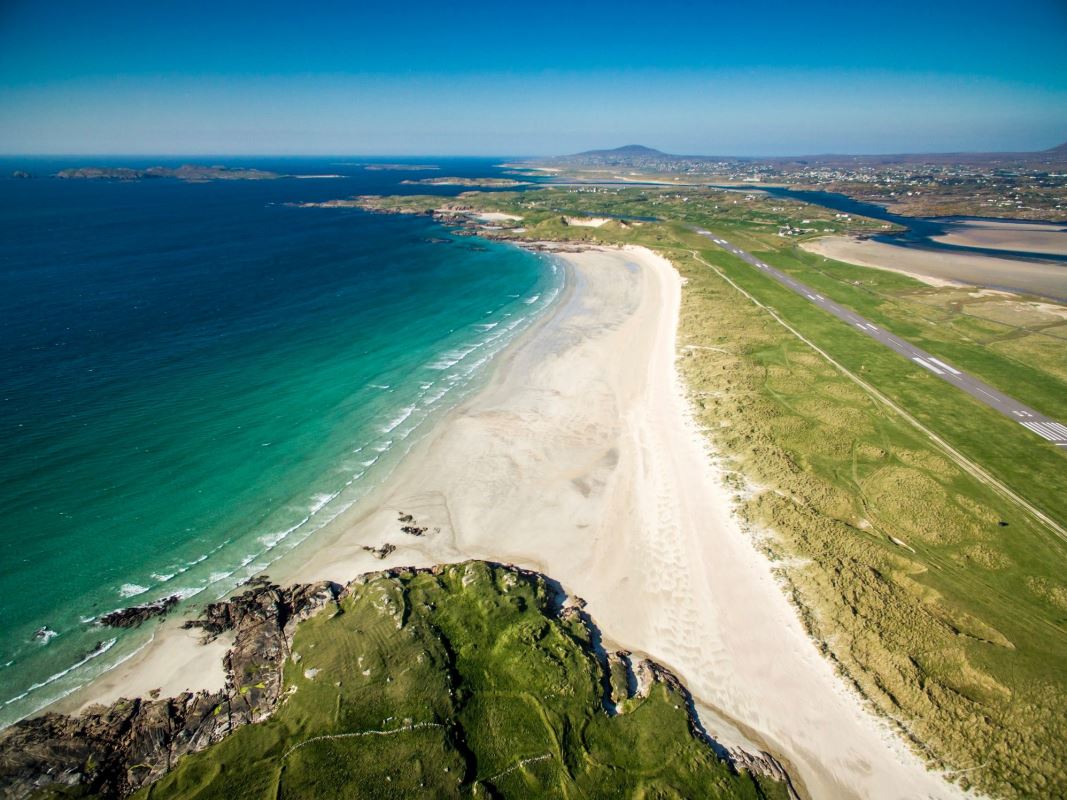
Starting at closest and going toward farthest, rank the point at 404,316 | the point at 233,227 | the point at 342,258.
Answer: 1. the point at 404,316
2. the point at 342,258
3. the point at 233,227

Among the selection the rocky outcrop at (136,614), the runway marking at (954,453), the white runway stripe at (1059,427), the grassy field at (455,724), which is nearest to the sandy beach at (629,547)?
the rocky outcrop at (136,614)

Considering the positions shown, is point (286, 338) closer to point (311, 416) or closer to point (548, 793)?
point (311, 416)

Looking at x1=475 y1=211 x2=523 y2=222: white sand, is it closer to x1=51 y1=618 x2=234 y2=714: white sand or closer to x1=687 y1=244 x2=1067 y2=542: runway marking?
x1=687 y1=244 x2=1067 y2=542: runway marking

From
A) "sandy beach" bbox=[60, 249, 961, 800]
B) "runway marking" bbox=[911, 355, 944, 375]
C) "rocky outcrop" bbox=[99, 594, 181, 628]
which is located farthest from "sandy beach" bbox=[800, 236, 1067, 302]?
"rocky outcrop" bbox=[99, 594, 181, 628]

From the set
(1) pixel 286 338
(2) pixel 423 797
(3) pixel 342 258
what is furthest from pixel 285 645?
(3) pixel 342 258

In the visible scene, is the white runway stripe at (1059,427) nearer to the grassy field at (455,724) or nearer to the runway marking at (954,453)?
the runway marking at (954,453)

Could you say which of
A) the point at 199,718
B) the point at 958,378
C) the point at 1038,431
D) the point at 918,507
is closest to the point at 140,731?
the point at 199,718
